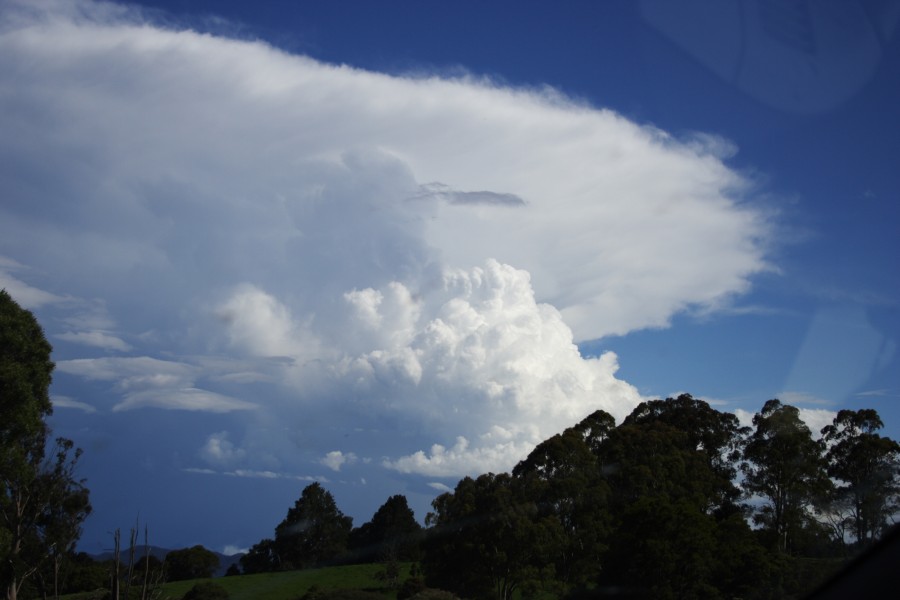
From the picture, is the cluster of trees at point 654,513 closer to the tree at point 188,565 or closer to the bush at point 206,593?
the bush at point 206,593

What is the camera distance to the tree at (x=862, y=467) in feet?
108

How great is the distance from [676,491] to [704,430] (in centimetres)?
1589

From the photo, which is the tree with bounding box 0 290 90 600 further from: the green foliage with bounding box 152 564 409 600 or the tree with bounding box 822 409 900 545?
the tree with bounding box 822 409 900 545

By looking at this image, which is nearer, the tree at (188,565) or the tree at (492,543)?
the tree at (492,543)

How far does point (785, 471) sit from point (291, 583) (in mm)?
37534

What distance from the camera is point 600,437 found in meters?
49.7

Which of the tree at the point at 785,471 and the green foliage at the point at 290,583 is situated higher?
the tree at the point at 785,471

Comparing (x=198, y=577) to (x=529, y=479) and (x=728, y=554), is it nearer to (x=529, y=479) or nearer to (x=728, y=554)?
(x=529, y=479)

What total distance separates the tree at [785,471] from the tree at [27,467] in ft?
111

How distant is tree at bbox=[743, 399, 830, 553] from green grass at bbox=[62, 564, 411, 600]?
24.4m

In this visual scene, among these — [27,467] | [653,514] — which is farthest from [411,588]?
[27,467]

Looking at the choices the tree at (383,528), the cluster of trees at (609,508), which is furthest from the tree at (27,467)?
the tree at (383,528)

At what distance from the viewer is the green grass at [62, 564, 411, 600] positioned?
180 ft

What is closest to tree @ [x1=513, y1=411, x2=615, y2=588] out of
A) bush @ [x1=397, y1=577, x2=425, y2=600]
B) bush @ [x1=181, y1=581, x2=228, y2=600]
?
bush @ [x1=397, y1=577, x2=425, y2=600]
